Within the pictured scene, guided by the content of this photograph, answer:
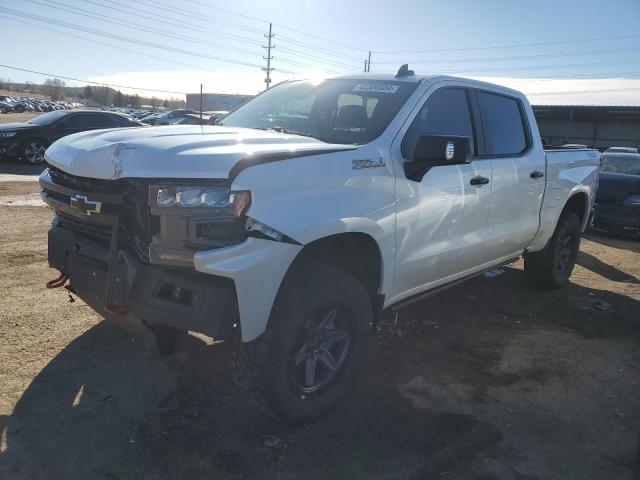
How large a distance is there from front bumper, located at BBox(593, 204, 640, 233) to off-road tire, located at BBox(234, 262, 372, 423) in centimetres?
827

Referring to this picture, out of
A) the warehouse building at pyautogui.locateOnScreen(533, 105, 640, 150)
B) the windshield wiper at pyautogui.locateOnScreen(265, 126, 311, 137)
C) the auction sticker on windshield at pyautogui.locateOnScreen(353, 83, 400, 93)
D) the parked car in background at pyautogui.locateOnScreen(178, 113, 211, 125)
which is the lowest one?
the windshield wiper at pyautogui.locateOnScreen(265, 126, 311, 137)

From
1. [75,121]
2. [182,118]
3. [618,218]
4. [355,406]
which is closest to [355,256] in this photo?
[355,406]

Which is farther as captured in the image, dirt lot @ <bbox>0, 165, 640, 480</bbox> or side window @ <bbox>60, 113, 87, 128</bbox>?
side window @ <bbox>60, 113, 87, 128</bbox>

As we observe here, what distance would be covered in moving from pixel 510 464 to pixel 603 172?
9.48m

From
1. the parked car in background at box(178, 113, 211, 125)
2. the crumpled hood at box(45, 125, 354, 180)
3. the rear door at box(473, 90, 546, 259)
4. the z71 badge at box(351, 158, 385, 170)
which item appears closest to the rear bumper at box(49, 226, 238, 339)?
the crumpled hood at box(45, 125, 354, 180)

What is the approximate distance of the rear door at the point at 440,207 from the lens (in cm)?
344

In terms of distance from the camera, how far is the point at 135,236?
2.79 m

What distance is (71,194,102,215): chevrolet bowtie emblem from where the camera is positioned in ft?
9.28

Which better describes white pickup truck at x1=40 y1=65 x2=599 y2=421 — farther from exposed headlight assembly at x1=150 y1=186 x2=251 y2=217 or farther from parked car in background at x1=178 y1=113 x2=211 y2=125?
parked car in background at x1=178 y1=113 x2=211 y2=125

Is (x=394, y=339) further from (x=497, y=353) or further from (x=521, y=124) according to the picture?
(x=521, y=124)

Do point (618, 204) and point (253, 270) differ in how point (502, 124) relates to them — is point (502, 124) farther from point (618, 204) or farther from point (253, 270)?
point (618, 204)

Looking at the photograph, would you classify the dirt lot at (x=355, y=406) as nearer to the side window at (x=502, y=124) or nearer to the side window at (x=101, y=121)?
the side window at (x=502, y=124)

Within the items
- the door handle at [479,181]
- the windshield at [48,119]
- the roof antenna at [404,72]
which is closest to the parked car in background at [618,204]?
the door handle at [479,181]

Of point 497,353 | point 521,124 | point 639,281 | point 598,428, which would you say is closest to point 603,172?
point 639,281
